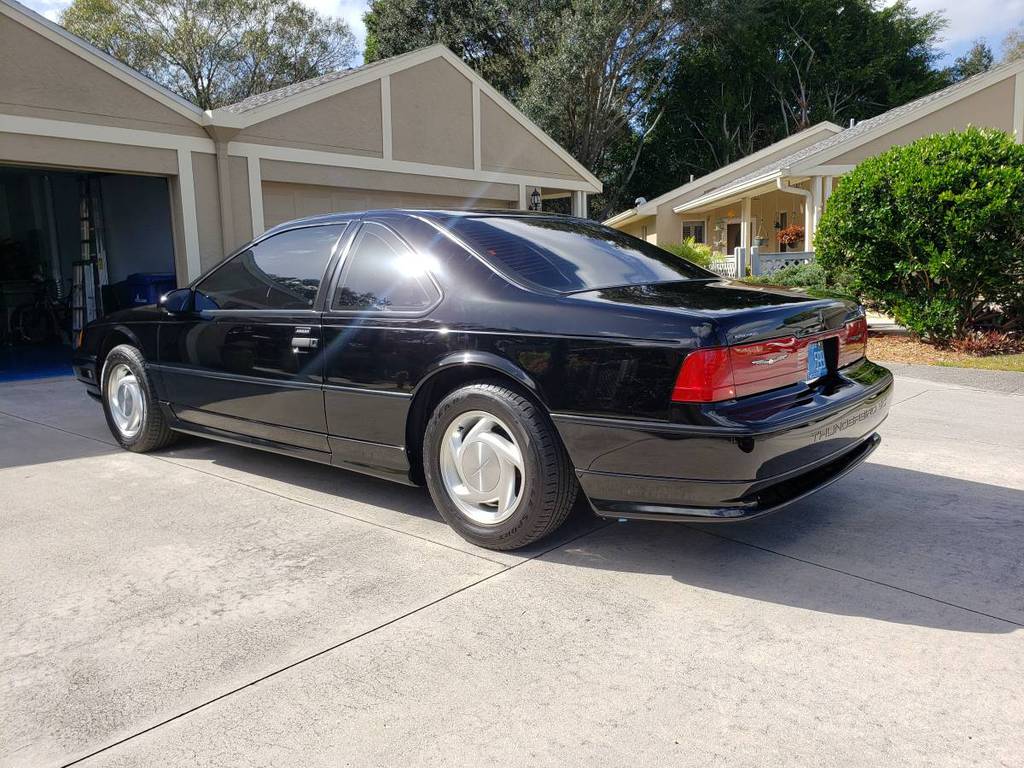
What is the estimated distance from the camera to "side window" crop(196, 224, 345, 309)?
4.25 m

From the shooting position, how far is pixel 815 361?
342 cm

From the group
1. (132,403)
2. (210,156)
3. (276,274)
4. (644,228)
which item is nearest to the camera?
(276,274)

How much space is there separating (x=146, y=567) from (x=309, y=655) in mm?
1165

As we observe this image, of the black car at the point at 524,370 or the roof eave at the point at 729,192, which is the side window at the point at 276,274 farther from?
the roof eave at the point at 729,192

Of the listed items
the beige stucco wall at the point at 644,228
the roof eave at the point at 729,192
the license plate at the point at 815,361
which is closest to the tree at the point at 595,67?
the beige stucco wall at the point at 644,228

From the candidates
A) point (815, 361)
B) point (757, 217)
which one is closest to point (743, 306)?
point (815, 361)

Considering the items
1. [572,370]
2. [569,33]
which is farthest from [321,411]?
[569,33]

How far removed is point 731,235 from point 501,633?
1029 inches

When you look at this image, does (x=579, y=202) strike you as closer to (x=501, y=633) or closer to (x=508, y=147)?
(x=508, y=147)

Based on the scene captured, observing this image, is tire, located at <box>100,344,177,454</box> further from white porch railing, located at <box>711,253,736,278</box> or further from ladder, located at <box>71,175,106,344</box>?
white porch railing, located at <box>711,253,736,278</box>

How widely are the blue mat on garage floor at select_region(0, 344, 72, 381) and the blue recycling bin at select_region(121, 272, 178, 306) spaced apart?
1.21m

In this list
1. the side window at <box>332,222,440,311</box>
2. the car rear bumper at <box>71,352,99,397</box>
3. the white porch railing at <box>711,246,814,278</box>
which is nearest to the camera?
the side window at <box>332,222,440,311</box>

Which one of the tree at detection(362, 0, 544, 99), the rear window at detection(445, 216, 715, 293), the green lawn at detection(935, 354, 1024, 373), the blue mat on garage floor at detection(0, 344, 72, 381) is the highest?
the tree at detection(362, 0, 544, 99)

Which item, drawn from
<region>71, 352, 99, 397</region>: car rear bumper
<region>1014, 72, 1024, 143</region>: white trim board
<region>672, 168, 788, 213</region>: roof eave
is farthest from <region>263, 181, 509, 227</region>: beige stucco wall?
<region>1014, 72, 1024, 143</region>: white trim board
